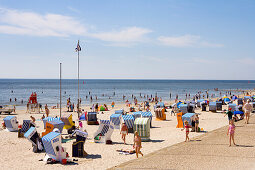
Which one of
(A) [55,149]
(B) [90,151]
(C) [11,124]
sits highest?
(A) [55,149]

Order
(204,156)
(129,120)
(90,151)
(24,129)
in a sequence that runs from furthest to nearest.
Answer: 1. (129,120)
2. (24,129)
3. (90,151)
4. (204,156)

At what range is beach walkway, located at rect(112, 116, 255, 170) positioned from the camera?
10234 millimetres

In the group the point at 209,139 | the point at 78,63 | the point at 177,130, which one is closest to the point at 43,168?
the point at 209,139

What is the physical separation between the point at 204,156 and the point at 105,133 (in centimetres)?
612

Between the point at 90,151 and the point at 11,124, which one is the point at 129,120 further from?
the point at 11,124

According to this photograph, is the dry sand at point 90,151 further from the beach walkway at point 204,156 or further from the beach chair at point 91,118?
the beach chair at point 91,118

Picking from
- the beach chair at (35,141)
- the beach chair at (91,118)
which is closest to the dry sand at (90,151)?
the beach chair at (35,141)

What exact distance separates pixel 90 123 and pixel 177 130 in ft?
25.1

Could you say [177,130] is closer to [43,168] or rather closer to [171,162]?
[171,162]

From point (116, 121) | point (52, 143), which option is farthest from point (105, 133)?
point (116, 121)

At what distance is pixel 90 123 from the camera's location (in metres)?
23.6

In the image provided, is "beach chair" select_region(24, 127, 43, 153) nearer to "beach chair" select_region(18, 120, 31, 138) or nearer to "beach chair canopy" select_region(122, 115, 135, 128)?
"beach chair" select_region(18, 120, 31, 138)

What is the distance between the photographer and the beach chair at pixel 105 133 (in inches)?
624

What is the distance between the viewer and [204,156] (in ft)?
38.1
